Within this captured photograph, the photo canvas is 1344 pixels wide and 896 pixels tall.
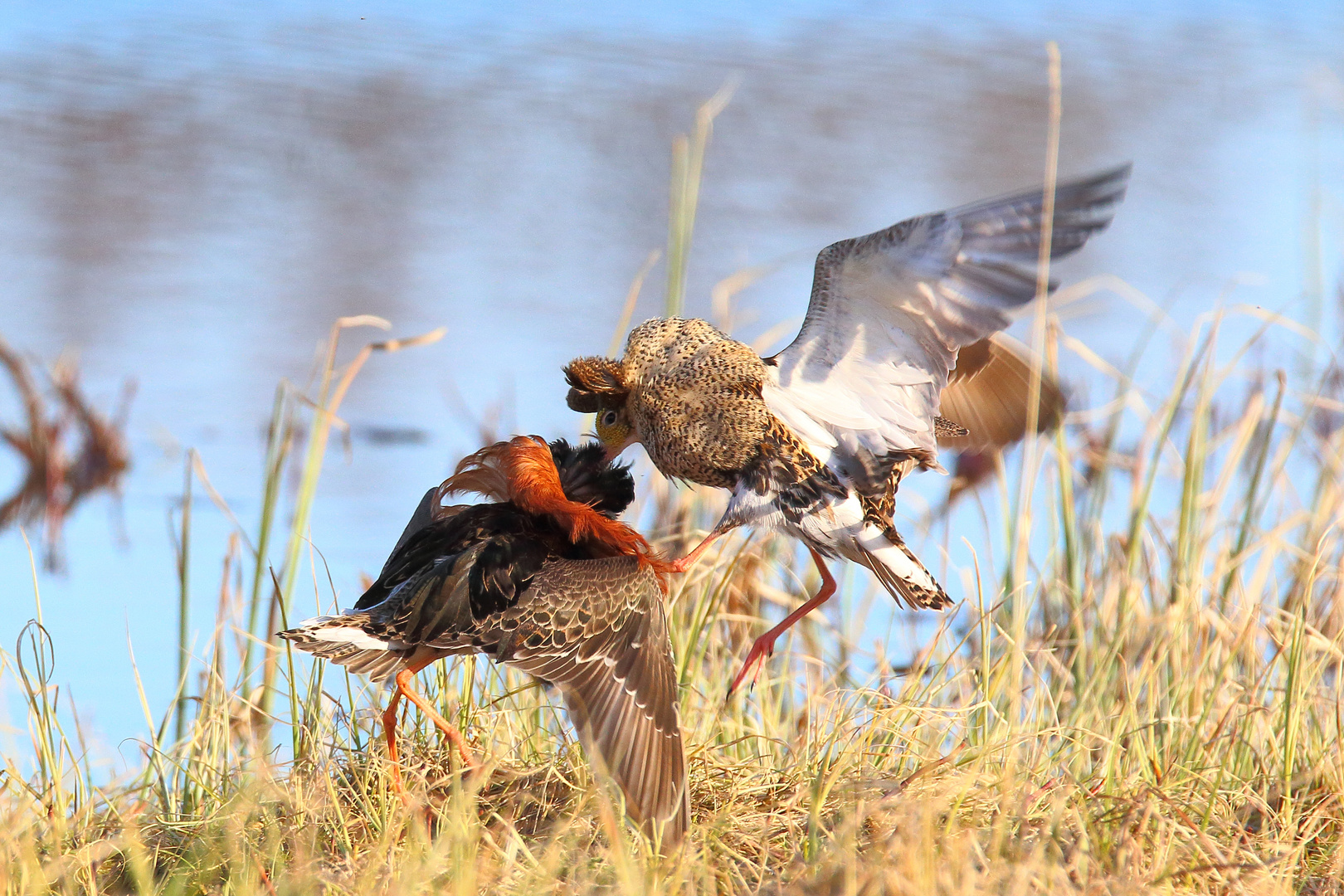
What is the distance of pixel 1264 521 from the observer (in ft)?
21.7

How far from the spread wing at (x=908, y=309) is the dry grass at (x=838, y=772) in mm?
498

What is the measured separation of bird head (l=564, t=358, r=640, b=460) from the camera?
405 cm

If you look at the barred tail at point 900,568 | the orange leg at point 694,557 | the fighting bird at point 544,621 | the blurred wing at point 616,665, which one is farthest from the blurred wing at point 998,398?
the blurred wing at point 616,665

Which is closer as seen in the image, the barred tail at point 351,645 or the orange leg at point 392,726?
the barred tail at point 351,645

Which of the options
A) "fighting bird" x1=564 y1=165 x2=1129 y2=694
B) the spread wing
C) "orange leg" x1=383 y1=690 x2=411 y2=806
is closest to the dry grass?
"orange leg" x1=383 y1=690 x2=411 y2=806

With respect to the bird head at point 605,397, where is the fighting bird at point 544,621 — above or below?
below

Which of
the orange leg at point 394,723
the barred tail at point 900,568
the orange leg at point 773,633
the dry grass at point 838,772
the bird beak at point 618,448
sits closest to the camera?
the dry grass at point 838,772

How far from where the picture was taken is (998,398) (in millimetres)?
4707

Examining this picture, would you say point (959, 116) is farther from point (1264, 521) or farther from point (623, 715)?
point (623, 715)

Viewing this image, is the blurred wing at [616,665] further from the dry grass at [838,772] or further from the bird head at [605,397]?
the bird head at [605,397]

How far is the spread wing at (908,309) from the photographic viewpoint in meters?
3.68

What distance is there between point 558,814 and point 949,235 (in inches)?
65.9

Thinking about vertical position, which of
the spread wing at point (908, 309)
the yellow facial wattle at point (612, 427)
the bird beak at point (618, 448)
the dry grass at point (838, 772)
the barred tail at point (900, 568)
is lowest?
the dry grass at point (838, 772)

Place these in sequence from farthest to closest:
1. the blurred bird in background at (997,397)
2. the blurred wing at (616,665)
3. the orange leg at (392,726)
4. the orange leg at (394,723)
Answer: the blurred bird in background at (997,397), the orange leg at (392,726), the orange leg at (394,723), the blurred wing at (616,665)
